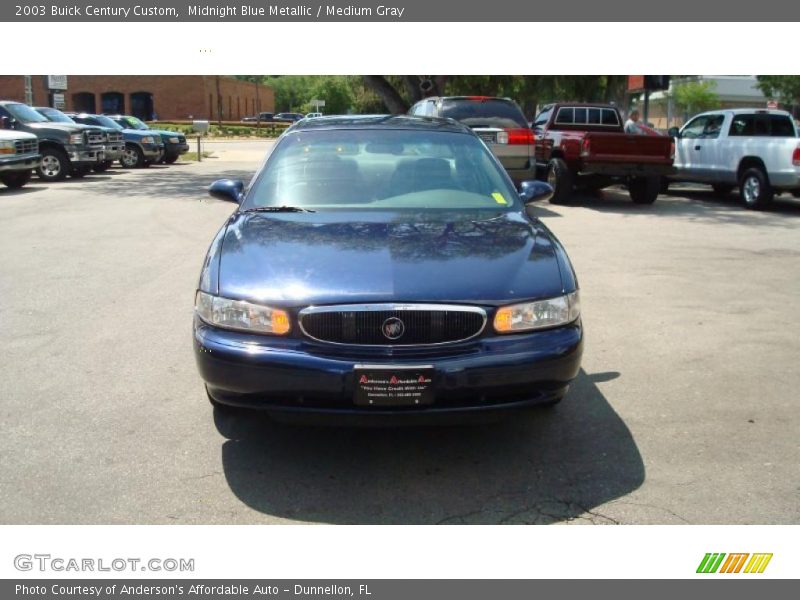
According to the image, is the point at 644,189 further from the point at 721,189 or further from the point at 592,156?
the point at 721,189

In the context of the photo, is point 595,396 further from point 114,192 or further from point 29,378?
point 114,192

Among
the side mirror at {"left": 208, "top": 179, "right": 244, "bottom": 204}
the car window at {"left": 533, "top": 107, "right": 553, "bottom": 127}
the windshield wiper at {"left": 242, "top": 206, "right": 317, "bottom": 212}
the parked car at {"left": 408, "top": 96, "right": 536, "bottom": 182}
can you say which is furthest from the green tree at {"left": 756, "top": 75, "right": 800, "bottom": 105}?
the windshield wiper at {"left": 242, "top": 206, "right": 317, "bottom": 212}

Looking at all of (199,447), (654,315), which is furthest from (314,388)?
(654,315)

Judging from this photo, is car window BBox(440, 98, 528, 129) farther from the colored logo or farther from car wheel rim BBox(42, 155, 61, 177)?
the colored logo

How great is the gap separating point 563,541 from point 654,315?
4078mm

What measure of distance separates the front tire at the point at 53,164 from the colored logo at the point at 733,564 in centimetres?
2073

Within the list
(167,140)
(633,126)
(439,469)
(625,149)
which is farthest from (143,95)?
(439,469)

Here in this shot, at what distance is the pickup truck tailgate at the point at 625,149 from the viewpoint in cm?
1512

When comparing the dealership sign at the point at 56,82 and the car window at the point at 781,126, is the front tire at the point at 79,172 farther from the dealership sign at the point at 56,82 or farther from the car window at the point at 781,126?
the car window at the point at 781,126

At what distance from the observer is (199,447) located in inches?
169

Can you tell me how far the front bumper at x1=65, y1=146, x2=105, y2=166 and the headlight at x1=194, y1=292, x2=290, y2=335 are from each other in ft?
62.3

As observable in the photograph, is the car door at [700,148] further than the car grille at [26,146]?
No

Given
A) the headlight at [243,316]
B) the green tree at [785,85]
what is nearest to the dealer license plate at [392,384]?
the headlight at [243,316]

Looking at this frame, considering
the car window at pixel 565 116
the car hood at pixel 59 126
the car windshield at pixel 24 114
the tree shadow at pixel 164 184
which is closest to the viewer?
the tree shadow at pixel 164 184
